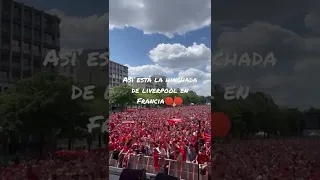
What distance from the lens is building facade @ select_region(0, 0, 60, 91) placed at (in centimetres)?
292

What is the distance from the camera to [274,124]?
294 cm

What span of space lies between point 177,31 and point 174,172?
1133 millimetres

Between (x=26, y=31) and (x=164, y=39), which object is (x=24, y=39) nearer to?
(x=26, y=31)

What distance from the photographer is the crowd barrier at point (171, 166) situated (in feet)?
9.32

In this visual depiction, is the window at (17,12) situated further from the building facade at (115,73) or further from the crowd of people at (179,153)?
the crowd of people at (179,153)

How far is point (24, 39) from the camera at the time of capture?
2.96 metres

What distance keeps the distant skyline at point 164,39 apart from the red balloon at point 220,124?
0.21m

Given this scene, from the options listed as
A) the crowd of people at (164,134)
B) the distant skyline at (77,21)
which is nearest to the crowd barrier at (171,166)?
the crowd of people at (164,134)

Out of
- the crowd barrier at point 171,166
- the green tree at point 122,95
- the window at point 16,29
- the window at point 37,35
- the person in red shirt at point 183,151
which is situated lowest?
the crowd barrier at point 171,166

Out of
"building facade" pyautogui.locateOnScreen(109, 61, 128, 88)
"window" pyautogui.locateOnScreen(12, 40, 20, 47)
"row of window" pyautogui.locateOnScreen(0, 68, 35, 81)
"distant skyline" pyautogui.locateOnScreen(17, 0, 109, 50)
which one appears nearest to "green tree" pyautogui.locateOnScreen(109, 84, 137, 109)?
"building facade" pyautogui.locateOnScreen(109, 61, 128, 88)

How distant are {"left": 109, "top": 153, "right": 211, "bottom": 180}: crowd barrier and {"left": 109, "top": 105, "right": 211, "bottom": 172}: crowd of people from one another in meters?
0.03

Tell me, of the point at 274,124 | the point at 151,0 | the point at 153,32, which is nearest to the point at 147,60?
the point at 153,32

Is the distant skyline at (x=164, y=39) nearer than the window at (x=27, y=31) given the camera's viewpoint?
Yes

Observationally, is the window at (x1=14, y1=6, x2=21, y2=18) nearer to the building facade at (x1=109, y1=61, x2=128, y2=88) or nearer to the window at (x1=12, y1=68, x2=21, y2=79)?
the window at (x1=12, y1=68, x2=21, y2=79)
